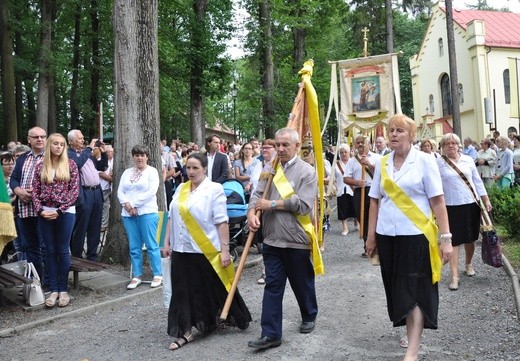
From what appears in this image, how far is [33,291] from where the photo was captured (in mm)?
6883

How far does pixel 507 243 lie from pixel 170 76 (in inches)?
640

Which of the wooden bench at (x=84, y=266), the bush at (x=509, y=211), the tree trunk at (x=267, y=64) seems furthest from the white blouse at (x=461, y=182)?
the tree trunk at (x=267, y=64)

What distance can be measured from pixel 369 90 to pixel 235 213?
463 centimetres

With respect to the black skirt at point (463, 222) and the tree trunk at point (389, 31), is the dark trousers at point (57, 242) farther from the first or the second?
the tree trunk at point (389, 31)

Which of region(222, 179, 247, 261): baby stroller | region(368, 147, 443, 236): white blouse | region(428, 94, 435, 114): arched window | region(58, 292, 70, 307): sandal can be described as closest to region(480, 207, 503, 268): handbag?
region(368, 147, 443, 236): white blouse

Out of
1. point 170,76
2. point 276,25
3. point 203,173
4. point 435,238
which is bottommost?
point 435,238

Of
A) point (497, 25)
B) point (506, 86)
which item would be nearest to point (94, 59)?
point (506, 86)

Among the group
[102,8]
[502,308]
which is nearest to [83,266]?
[502,308]

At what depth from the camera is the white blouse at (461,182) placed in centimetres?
736

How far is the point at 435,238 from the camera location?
15.0 feet

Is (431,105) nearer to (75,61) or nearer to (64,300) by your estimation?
(75,61)

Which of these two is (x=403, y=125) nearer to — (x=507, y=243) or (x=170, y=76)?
(x=507, y=243)

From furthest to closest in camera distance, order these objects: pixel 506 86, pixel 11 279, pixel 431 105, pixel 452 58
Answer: pixel 431 105
pixel 506 86
pixel 452 58
pixel 11 279

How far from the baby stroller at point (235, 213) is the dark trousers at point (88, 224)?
2.05 m
